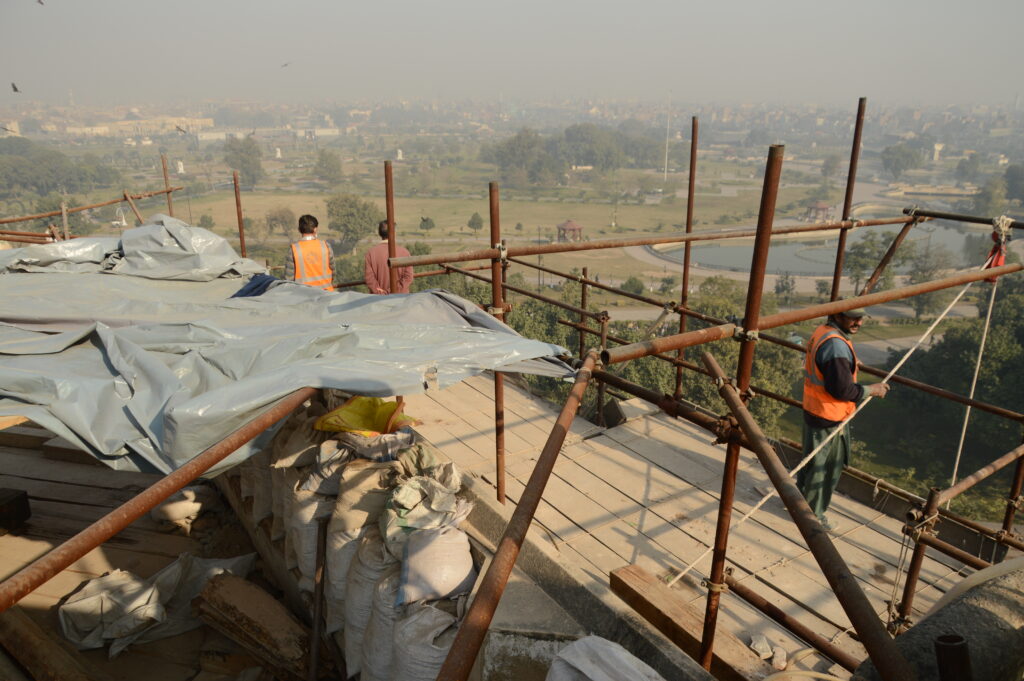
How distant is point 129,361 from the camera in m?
3.40

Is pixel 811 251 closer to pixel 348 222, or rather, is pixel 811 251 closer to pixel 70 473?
pixel 348 222

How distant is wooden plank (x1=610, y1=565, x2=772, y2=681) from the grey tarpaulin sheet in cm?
117

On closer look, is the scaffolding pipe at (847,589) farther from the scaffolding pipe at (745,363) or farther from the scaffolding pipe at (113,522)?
the scaffolding pipe at (113,522)

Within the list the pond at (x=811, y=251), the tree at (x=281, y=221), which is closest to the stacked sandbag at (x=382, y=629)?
the pond at (x=811, y=251)

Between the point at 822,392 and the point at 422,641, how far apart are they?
9.78 feet

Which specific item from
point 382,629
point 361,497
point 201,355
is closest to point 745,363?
point 382,629

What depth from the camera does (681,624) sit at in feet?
9.34

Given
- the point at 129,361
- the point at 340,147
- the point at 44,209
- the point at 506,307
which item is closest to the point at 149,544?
the point at 129,361

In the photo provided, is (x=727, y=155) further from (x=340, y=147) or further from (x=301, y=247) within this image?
(x=301, y=247)

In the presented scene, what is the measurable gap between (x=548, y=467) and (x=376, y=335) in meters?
1.94

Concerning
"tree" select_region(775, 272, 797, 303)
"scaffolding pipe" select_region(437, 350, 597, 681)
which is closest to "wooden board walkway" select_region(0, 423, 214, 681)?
"scaffolding pipe" select_region(437, 350, 597, 681)

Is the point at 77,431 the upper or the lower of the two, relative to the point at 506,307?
lower

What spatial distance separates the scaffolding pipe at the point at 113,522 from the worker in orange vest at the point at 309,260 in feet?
11.2

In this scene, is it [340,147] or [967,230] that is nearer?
[967,230]
